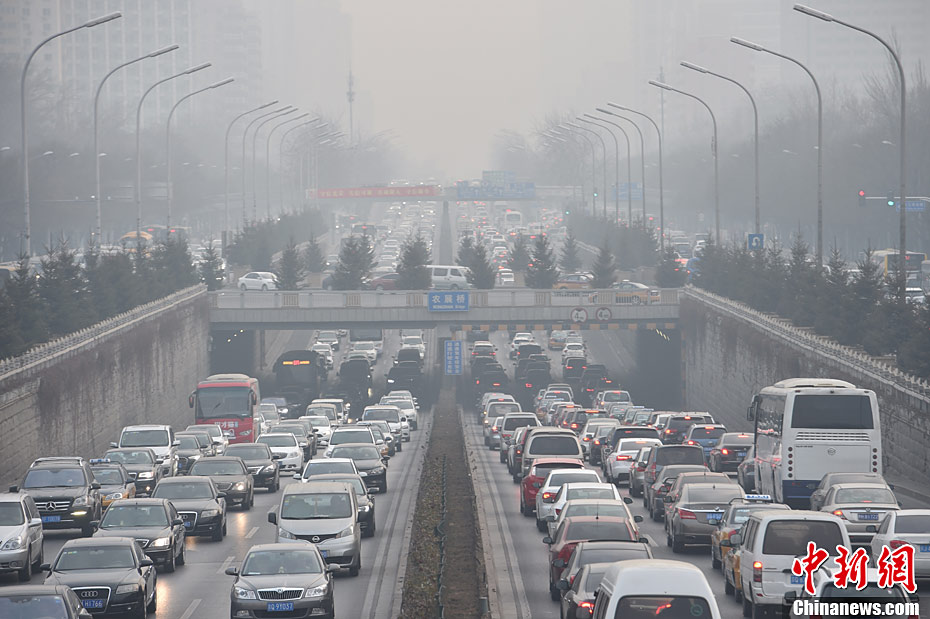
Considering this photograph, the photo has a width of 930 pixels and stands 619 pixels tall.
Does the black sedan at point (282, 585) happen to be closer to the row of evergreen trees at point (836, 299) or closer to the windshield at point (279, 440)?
the windshield at point (279, 440)

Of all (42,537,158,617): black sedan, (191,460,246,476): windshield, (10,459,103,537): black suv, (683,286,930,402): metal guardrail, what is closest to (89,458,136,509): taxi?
(10,459,103,537): black suv

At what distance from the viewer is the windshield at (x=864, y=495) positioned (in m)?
26.1

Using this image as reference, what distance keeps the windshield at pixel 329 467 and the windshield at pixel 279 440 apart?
11.8 metres

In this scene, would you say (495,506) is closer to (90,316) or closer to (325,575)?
(325,575)

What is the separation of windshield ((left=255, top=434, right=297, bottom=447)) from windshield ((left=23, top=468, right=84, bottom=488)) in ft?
48.9

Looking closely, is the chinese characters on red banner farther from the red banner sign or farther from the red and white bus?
the red banner sign

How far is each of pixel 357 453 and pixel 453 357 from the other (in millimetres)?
39860

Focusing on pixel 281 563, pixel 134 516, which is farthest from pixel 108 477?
pixel 281 563

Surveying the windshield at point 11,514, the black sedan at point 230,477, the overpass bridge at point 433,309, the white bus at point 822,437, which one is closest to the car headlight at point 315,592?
the windshield at point 11,514

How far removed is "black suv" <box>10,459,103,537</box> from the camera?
30.8 meters

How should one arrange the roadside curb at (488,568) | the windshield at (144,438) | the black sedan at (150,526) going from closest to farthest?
the roadside curb at (488,568)
the black sedan at (150,526)
the windshield at (144,438)

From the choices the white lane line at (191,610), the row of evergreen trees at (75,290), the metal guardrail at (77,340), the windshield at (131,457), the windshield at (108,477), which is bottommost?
the windshield at (131,457)

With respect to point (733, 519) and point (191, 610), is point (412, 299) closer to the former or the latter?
point (733, 519)

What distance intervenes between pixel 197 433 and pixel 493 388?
115 feet
